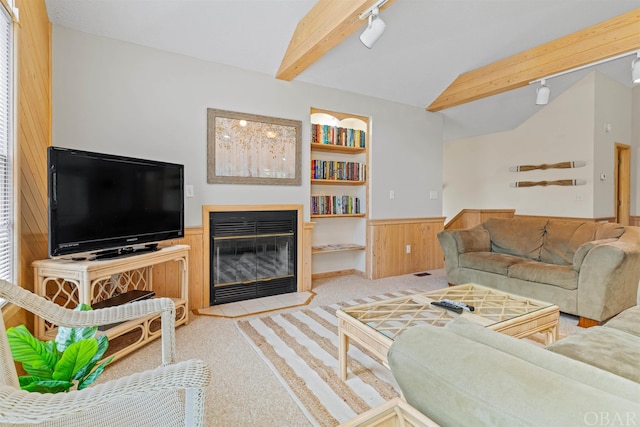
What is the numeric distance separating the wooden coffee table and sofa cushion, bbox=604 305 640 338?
299 millimetres

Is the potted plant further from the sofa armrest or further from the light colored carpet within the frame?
the sofa armrest

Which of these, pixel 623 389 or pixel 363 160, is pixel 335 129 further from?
pixel 623 389

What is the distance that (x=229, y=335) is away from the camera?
95.3 inches

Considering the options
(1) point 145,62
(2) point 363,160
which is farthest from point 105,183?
(2) point 363,160

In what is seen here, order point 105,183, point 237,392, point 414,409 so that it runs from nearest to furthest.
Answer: point 414,409 < point 237,392 < point 105,183

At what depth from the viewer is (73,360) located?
40.1 inches

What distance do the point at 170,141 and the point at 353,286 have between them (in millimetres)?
2491

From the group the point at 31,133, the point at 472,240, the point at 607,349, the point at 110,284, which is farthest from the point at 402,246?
the point at 31,133

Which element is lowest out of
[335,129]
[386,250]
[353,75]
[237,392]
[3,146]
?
[237,392]

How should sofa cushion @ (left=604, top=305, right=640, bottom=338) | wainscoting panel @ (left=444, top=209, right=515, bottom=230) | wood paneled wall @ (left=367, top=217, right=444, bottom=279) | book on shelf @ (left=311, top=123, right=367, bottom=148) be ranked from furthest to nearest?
wainscoting panel @ (left=444, top=209, right=515, bottom=230) → wood paneled wall @ (left=367, top=217, right=444, bottom=279) → book on shelf @ (left=311, top=123, right=367, bottom=148) → sofa cushion @ (left=604, top=305, right=640, bottom=338)

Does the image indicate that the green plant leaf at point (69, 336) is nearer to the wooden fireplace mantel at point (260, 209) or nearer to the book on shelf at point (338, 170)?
the wooden fireplace mantel at point (260, 209)

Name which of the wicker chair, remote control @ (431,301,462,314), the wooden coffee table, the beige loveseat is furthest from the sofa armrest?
the wicker chair

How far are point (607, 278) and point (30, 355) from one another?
3410 mm

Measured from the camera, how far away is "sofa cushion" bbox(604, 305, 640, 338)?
1438mm
